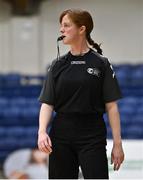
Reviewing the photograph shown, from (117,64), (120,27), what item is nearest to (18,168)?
(117,64)

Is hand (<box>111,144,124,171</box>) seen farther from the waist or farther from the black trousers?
the waist

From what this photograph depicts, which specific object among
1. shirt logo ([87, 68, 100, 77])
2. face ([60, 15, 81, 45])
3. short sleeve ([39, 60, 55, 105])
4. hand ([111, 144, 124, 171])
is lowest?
hand ([111, 144, 124, 171])

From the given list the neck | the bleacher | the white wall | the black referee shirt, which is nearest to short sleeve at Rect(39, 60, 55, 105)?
the black referee shirt

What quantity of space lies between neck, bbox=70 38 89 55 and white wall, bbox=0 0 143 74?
870 cm

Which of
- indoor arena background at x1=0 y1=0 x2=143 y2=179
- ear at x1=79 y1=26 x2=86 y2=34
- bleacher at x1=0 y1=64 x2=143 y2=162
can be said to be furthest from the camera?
indoor arena background at x1=0 y1=0 x2=143 y2=179

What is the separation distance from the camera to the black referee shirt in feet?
9.23

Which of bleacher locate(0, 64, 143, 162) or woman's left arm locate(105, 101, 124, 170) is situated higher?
woman's left arm locate(105, 101, 124, 170)

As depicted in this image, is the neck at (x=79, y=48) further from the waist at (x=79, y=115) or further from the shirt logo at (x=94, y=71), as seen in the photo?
the waist at (x=79, y=115)

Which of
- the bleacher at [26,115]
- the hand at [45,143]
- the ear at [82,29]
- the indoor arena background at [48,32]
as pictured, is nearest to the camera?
the hand at [45,143]

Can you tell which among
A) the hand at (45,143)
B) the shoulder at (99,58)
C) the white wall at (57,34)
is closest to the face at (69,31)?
the shoulder at (99,58)

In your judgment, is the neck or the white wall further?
the white wall

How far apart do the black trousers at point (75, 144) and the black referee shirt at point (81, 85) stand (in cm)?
5

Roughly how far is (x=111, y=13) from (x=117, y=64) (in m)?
1.11

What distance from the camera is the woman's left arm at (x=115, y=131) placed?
285 cm
